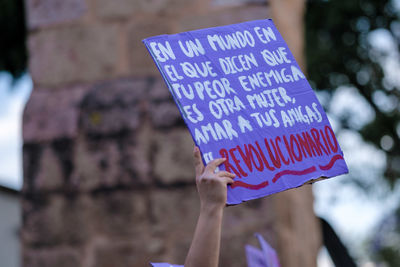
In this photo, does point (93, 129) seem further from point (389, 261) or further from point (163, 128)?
point (389, 261)

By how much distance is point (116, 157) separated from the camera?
270 centimetres

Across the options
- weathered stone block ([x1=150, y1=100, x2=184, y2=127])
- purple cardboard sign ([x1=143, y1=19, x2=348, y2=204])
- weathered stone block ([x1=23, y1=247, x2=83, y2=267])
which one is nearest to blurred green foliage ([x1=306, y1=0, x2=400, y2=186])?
weathered stone block ([x1=150, y1=100, x2=184, y2=127])

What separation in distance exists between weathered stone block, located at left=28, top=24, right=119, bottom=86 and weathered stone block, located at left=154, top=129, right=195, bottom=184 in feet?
1.48

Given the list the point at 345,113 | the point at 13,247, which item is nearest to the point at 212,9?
the point at 345,113

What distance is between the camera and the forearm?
1.40m

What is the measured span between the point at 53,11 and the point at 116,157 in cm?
85

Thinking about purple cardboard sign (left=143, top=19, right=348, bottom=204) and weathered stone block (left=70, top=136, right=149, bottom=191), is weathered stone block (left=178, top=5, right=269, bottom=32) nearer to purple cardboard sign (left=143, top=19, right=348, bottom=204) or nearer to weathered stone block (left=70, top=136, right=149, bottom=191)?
weathered stone block (left=70, top=136, right=149, bottom=191)

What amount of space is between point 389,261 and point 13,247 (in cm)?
931

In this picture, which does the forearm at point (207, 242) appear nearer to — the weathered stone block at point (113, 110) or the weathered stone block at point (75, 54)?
the weathered stone block at point (113, 110)

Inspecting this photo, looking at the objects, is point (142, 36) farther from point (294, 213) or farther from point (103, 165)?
point (294, 213)

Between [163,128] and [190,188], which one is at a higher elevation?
[163,128]

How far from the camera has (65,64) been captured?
9.59 feet

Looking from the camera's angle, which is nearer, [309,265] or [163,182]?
[163,182]

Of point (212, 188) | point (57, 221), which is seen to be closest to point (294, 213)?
point (57, 221)
